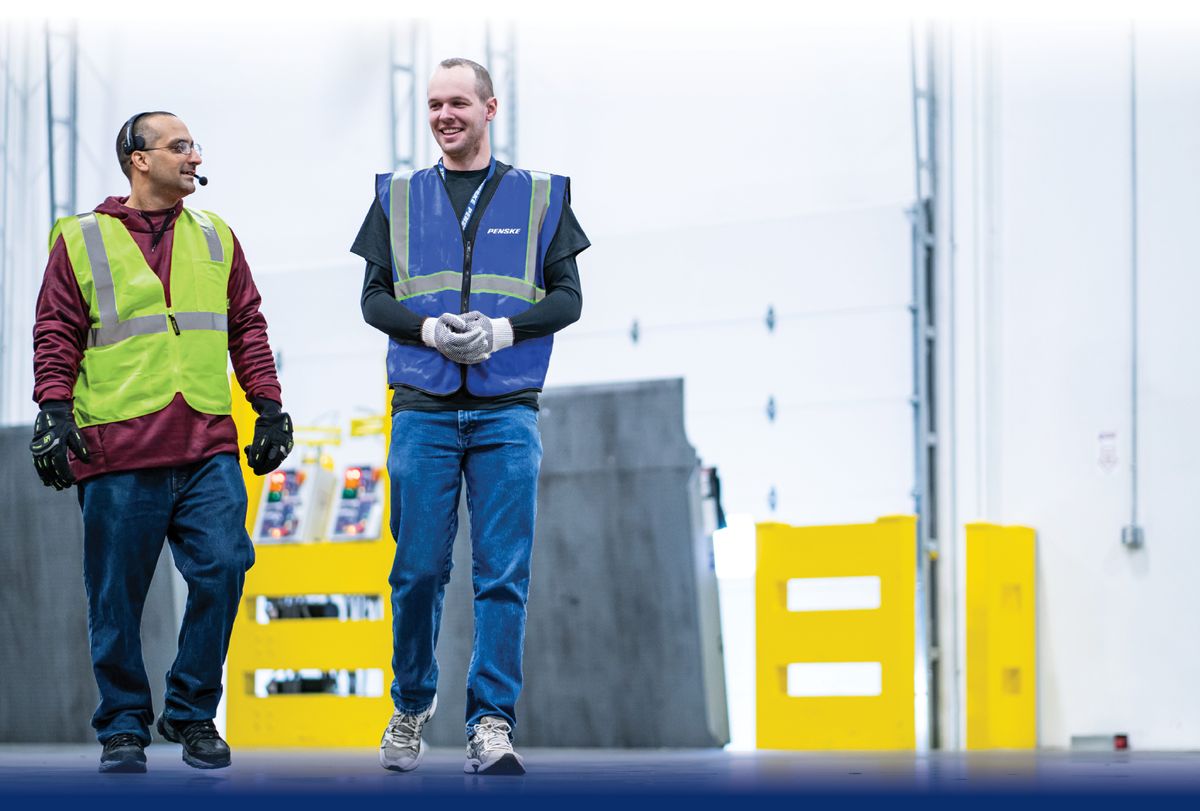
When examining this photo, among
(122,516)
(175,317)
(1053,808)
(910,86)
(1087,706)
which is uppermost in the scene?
(910,86)

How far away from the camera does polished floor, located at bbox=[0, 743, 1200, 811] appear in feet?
9.51

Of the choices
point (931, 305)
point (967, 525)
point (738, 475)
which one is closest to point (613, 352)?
point (738, 475)

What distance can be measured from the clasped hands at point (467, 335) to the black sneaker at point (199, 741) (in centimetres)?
105

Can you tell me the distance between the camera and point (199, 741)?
4.14m

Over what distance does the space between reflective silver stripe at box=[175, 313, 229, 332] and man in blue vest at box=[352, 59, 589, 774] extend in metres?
0.43

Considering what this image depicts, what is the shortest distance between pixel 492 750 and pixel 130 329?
52.7 inches

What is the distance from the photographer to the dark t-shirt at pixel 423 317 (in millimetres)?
3990

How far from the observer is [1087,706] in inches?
298

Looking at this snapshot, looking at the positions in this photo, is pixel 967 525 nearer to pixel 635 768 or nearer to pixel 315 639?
pixel 315 639

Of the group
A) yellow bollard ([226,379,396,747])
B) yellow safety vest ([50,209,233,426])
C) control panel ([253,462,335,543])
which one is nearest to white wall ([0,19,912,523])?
control panel ([253,462,335,543])

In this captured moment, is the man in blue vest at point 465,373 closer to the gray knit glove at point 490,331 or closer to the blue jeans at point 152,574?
the gray knit glove at point 490,331

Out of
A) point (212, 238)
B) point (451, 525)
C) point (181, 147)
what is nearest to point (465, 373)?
point (451, 525)

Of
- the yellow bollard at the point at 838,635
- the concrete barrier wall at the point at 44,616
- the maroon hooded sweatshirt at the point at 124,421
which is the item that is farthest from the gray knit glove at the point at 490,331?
the concrete barrier wall at the point at 44,616

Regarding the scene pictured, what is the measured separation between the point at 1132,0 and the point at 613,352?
121 inches
